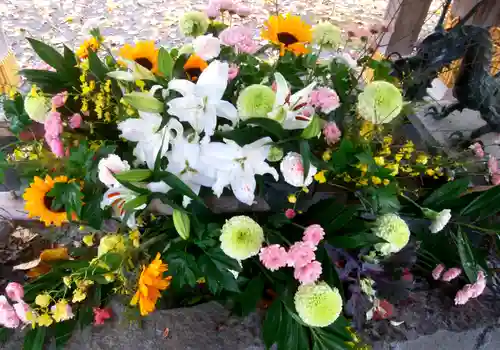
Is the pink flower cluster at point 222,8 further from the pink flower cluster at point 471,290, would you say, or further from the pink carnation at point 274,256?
the pink flower cluster at point 471,290

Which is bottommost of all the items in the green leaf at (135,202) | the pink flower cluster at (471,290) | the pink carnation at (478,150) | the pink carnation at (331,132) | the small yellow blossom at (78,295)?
the pink flower cluster at (471,290)

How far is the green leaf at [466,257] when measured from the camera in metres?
0.96

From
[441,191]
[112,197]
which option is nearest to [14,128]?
[112,197]

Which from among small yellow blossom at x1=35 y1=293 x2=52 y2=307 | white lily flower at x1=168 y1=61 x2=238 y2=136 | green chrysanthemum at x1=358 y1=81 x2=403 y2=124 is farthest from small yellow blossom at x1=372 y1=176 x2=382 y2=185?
small yellow blossom at x1=35 y1=293 x2=52 y2=307

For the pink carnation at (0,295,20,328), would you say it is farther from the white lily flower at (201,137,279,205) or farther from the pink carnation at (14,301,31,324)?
the white lily flower at (201,137,279,205)

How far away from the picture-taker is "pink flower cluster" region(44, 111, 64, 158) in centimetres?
76

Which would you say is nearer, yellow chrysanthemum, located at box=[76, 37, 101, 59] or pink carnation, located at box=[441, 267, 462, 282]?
yellow chrysanthemum, located at box=[76, 37, 101, 59]

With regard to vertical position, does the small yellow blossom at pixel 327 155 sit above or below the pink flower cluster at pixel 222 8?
below

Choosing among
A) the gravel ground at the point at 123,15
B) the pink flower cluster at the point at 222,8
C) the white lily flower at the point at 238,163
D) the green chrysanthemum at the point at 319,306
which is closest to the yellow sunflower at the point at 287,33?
the pink flower cluster at the point at 222,8

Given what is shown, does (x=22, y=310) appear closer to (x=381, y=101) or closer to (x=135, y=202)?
(x=135, y=202)

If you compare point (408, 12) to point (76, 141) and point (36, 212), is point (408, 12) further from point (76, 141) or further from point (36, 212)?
point (36, 212)

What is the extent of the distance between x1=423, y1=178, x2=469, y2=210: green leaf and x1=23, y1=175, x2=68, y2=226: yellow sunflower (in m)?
0.73

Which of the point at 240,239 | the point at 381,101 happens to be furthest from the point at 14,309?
the point at 381,101

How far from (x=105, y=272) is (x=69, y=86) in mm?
378
